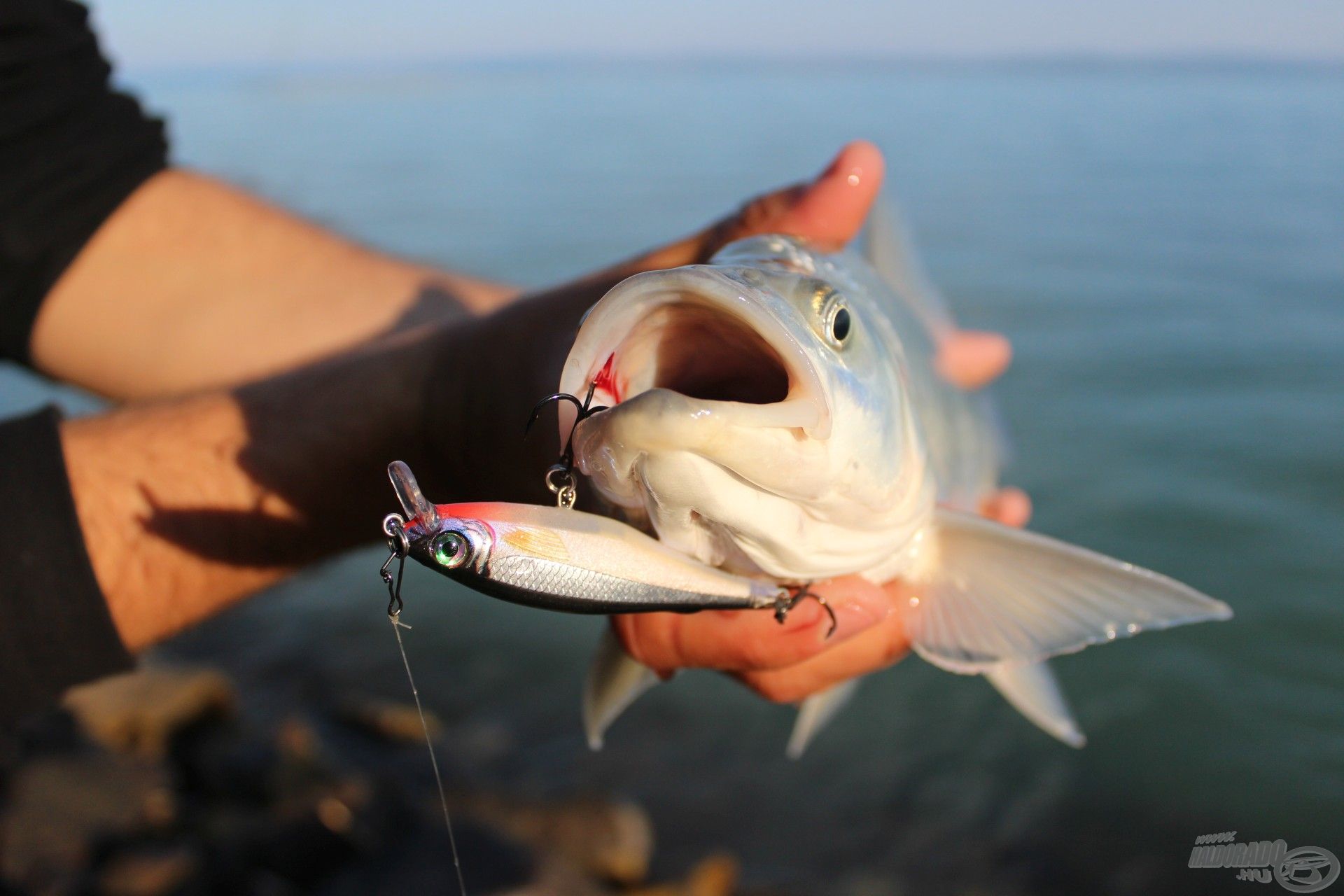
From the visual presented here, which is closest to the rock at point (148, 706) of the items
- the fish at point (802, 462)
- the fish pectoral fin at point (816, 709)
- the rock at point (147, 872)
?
the rock at point (147, 872)

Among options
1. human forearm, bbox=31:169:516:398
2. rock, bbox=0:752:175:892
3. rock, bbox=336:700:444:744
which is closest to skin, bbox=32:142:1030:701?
human forearm, bbox=31:169:516:398

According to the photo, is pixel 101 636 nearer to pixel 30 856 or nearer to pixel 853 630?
pixel 853 630

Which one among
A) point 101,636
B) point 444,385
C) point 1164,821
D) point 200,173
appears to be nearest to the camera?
point 101,636

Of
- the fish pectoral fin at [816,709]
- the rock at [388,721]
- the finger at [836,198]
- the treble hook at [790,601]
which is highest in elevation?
the finger at [836,198]

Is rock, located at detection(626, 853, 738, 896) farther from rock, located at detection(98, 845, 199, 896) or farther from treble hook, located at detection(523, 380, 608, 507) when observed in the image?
treble hook, located at detection(523, 380, 608, 507)

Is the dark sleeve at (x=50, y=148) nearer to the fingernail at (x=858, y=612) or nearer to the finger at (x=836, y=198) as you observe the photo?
the finger at (x=836, y=198)

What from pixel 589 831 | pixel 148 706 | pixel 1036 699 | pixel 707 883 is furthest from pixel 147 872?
pixel 1036 699

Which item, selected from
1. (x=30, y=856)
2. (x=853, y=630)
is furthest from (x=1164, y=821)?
(x=30, y=856)

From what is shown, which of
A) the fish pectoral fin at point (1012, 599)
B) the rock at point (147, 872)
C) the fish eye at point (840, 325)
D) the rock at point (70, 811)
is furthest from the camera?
the rock at point (70, 811)
